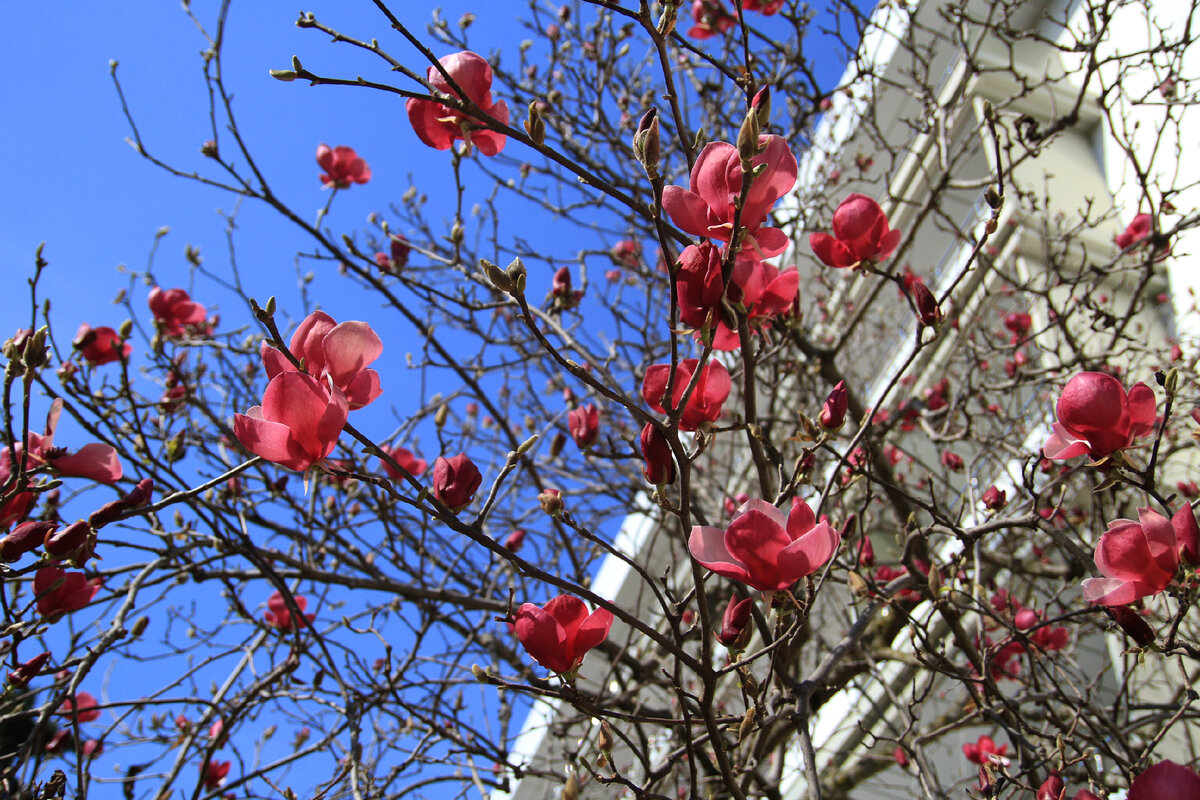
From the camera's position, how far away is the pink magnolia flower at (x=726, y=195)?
1006 millimetres

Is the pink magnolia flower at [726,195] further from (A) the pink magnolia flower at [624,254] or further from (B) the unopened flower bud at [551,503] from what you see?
(A) the pink magnolia flower at [624,254]

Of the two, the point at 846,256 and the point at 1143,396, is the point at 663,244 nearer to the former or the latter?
the point at 846,256

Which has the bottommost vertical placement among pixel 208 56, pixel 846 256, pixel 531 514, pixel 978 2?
pixel 846 256

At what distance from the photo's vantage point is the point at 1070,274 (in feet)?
20.6

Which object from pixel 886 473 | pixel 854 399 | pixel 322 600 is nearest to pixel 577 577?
pixel 322 600

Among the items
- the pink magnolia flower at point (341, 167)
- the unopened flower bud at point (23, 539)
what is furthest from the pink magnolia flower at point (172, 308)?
the unopened flower bud at point (23, 539)

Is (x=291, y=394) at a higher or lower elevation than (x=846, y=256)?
lower

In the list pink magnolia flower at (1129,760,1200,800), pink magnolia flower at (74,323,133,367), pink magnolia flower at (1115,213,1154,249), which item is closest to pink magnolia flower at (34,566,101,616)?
pink magnolia flower at (74,323,133,367)

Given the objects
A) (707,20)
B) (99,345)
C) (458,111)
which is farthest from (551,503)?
(707,20)

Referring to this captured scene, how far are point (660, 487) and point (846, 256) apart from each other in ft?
2.19

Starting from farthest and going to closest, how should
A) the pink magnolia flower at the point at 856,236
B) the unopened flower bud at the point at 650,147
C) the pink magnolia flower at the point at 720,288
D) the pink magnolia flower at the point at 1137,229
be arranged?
the pink magnolia flower at the point at 1137,229 < the pink magnolia flower at the point at 856,236 < the pink magnolia flower at the point at 720,288 < the unopened flower bud at the point at 650,147

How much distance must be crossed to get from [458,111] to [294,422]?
1.88ft

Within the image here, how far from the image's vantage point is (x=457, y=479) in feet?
3.39

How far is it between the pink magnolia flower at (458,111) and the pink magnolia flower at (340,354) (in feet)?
1.18
